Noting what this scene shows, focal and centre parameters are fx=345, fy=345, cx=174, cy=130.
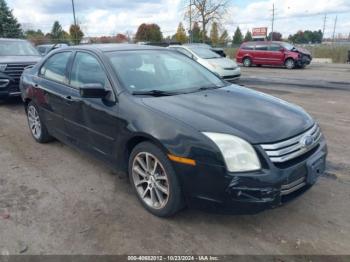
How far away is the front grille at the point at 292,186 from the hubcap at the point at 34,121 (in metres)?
4.12

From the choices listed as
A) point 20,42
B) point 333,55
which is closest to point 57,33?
point 333,55

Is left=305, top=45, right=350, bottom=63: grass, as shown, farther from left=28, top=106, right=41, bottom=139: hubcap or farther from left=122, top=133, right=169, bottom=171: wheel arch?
left=122, top=133, right=169, bottom=171: wheel arch

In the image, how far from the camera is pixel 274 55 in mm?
21609

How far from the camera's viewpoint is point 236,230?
10.3 ft

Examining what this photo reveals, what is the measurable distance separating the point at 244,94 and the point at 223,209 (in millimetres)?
1551

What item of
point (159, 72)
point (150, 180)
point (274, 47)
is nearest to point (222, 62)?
point (159, 72)

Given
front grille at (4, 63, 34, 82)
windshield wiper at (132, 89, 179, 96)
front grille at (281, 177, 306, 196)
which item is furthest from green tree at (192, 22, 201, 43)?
front grille at (281, 177, 306, 196)

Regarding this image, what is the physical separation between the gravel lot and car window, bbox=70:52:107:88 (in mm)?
1180

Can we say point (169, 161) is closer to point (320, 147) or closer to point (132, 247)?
point (132, 247)

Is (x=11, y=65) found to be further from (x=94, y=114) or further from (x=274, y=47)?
(x=274, y=47)

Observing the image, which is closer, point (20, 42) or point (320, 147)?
point (320, 147)

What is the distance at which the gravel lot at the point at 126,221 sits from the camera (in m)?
2.94

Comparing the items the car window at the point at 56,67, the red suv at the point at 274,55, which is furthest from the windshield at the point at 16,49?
the red suv at the point at 274,55

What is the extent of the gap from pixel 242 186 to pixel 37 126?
4060 mm
